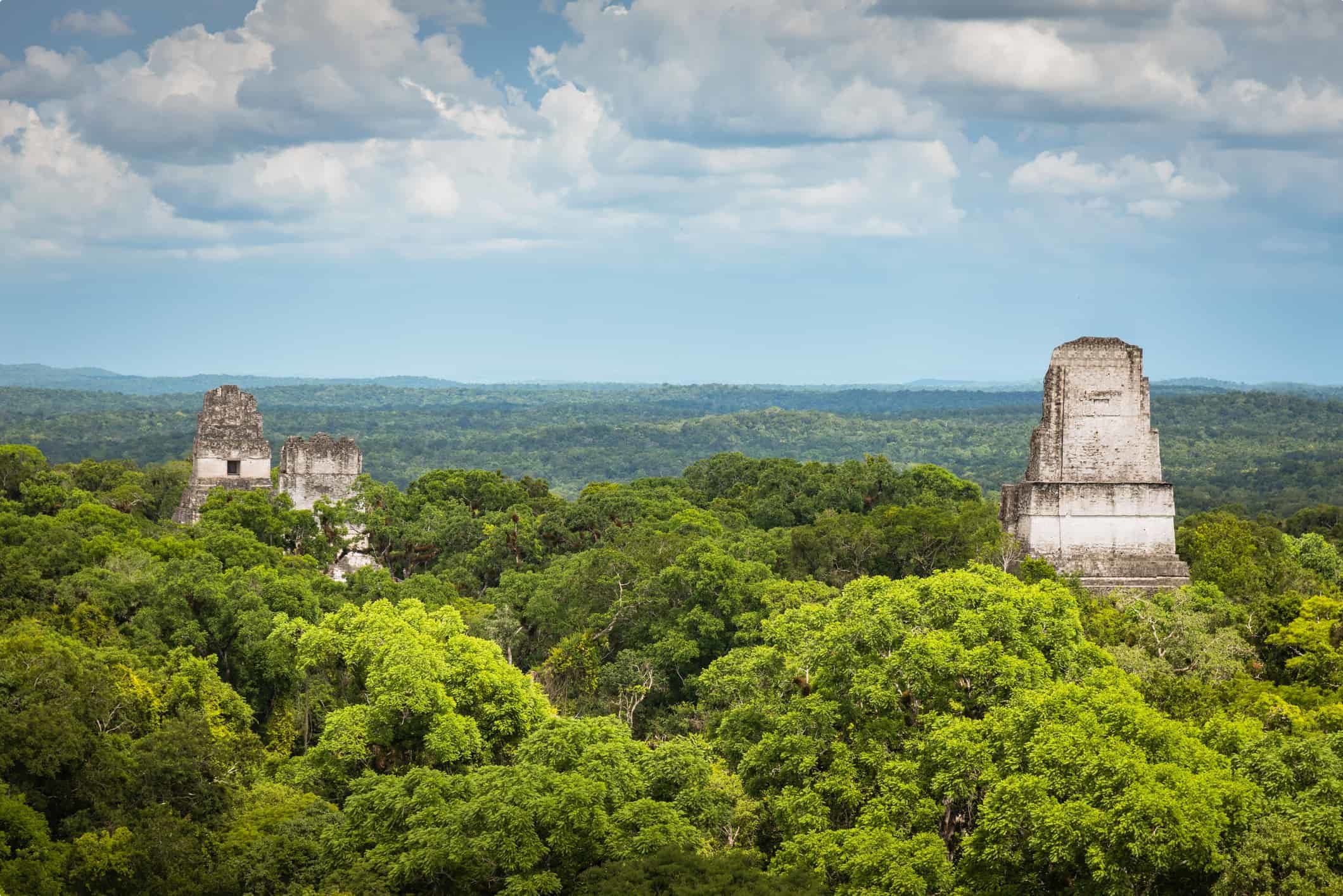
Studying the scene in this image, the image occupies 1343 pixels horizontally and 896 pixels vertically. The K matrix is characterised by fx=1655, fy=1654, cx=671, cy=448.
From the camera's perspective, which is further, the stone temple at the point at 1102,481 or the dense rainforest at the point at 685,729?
the stone temple at the point at 1102,481

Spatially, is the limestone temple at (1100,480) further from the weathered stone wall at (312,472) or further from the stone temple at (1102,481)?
the weathered stone wall at (312,472)

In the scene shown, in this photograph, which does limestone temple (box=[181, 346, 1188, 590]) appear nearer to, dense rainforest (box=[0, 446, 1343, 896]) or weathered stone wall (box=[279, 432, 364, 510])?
dense rainforest (box=[0, 446, 1343, 896])

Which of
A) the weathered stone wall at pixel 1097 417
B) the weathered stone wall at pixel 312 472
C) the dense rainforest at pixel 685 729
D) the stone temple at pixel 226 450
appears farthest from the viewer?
the stone temple at pixel 226 450

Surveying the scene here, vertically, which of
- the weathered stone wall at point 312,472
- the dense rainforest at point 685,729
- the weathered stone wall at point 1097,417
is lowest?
the dense rainforest at point 685,729

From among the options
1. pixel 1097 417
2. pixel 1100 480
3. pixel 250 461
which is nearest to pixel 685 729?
pixel 1100 480

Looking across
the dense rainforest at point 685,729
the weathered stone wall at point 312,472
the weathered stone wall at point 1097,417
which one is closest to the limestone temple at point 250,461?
the weathered stone wall at point 312,472

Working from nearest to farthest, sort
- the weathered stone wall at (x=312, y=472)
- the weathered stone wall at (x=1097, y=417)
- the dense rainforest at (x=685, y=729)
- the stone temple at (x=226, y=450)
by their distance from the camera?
the dense rainforest at (x=685, y=729)
the weathered stone wall at (x=1097, y=417)
the weathered stone wall at (x=312, y=472)
the stone temple at (x=226, y=450)

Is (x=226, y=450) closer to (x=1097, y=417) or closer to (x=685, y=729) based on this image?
(x=685, y=729)

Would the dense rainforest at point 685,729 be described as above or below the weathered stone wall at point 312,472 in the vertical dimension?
below
